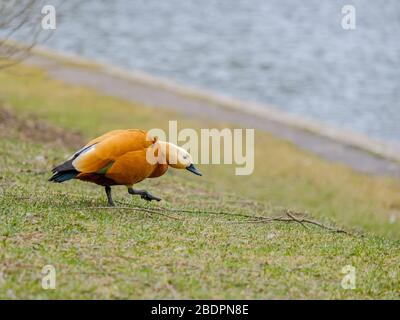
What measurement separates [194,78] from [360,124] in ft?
21.4

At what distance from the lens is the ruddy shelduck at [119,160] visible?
7371 millimetres

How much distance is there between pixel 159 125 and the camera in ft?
57.7

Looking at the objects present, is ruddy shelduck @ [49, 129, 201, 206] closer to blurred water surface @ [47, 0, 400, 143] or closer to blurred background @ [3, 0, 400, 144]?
blurred background @ [3, 0, 400, 144]

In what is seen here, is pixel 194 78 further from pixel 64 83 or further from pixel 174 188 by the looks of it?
pixel 174 188

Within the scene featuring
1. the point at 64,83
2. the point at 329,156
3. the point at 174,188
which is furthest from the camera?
the point at 64,83

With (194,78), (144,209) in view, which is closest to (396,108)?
(194,78)

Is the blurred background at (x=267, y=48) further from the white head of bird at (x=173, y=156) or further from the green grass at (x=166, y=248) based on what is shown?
the white head of bird at (x=173, y=156)

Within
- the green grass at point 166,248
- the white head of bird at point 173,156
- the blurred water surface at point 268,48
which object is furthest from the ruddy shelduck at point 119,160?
the blurred water surface at point 268,48

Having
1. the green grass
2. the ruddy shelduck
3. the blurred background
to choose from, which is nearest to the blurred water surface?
the blurred background

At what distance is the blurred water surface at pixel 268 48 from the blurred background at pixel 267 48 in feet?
0.12

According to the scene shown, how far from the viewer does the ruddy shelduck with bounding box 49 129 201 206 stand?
24.2 feet

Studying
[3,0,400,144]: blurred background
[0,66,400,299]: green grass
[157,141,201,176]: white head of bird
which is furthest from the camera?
[3,0,400,144]: blurred background

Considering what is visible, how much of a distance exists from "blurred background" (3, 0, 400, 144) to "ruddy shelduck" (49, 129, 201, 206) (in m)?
13.5

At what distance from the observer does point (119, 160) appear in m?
7.39
